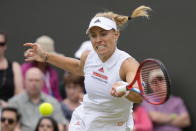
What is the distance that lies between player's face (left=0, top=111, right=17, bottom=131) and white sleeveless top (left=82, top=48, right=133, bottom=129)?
232 centimetres

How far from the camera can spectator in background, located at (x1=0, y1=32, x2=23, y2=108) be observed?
8.38 m

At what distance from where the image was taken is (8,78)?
8414 millimetres

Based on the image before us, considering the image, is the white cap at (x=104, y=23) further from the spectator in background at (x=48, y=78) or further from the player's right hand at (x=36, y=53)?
the spectator in background at (x=48, y=78)

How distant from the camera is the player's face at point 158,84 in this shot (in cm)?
500

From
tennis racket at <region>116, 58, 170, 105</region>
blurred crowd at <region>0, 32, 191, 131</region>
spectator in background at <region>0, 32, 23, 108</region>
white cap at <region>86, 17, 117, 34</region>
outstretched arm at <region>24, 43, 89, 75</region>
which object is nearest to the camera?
tennis racket at <region>116, 58, 170, 105</region>

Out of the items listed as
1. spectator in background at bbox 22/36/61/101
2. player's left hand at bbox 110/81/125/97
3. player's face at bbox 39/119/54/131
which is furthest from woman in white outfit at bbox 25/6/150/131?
spectator in background at bbox 22/36/61/101

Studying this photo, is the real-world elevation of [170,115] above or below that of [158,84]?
above

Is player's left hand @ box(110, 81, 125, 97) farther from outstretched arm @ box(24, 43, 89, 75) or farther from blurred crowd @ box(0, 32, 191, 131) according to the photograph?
blurred crowd @ box(0, 32, 191, 131)

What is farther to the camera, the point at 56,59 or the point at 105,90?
the point at 56,59

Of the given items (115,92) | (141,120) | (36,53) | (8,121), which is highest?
(36,53)

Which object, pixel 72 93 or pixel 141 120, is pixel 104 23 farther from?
pixel 141 120

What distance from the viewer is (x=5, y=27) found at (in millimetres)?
10125

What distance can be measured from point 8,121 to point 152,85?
9.71 feet

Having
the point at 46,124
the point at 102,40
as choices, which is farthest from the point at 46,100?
the point at 102,40
